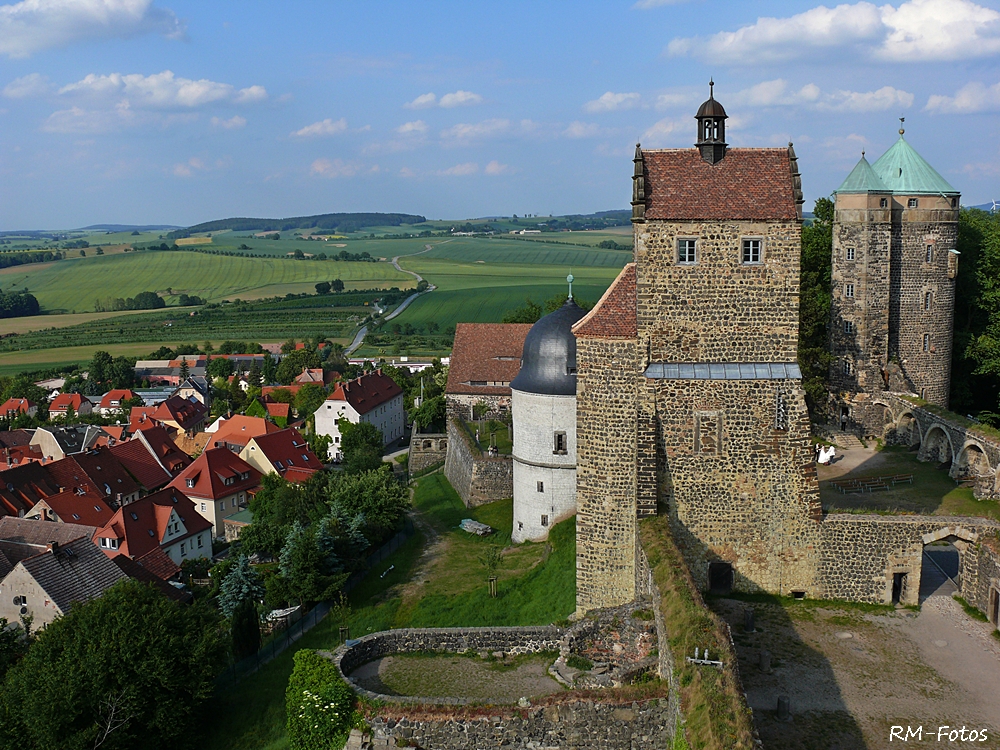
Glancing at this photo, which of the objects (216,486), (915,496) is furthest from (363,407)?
(915,496)

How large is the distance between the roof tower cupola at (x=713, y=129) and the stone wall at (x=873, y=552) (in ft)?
27.9

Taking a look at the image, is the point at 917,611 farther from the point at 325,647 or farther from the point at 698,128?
the point at 325,647

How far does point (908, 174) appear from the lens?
39219 millimetres

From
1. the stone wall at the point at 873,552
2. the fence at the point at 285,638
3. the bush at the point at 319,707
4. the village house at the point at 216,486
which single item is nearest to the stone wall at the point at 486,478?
the fence at the point at 285,638

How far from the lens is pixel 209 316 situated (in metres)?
181

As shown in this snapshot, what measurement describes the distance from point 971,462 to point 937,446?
3.35 metres

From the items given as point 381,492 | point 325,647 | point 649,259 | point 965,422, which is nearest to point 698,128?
point 649,259

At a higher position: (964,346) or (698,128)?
(698,128)

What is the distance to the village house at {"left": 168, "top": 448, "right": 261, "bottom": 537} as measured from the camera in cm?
6144

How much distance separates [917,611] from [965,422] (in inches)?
554

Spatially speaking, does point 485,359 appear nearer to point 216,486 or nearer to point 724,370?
point 216,486

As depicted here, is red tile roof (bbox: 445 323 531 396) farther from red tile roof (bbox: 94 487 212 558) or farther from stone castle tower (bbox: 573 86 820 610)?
stone castle tower (bbox: 573 86 820 610)

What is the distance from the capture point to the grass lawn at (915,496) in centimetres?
2675

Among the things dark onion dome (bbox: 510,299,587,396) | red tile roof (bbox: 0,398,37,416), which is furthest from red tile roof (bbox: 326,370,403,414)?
red tile roof (bbox: 0,398,37,416)
